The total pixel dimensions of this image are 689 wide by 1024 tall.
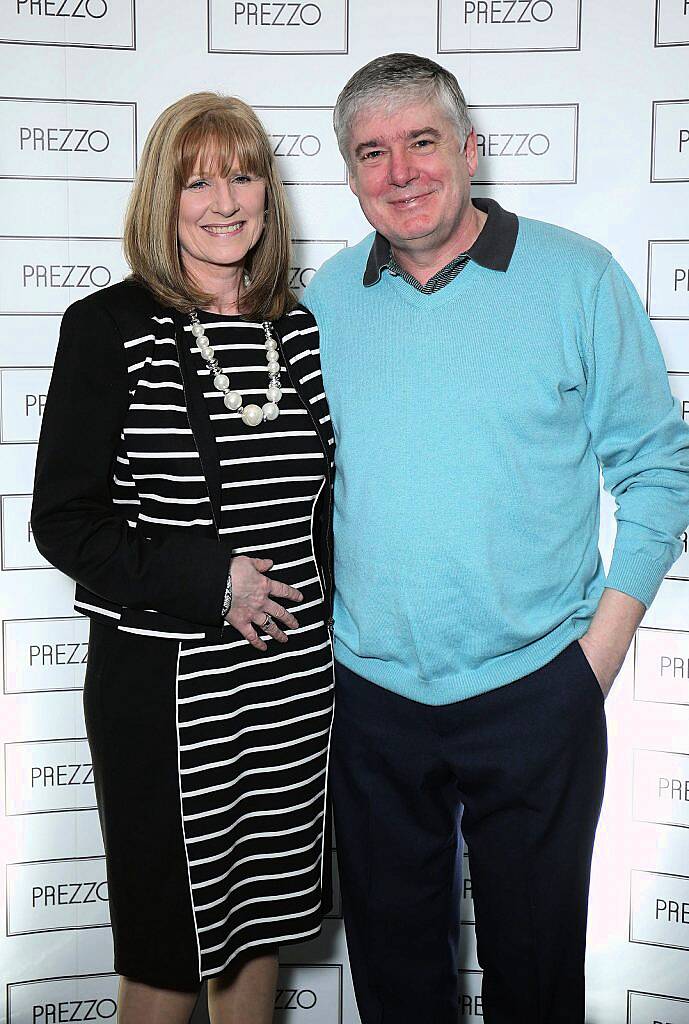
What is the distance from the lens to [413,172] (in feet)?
4.65

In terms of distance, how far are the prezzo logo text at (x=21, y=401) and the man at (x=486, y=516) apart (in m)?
0.66

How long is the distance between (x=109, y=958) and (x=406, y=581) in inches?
46.9

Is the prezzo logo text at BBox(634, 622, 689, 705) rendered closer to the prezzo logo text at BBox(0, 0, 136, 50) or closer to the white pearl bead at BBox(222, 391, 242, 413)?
the white pearl bead at BBox(222, 391, 242, 413)

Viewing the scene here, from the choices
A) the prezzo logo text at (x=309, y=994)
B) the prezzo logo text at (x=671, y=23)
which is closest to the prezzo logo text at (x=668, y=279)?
the prezzo logo text at (x=671, y=23)

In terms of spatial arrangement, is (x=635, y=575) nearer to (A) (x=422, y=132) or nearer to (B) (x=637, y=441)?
(B) (x=637, y=441)

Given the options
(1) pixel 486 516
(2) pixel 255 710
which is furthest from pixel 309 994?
(1) pixel 486 516

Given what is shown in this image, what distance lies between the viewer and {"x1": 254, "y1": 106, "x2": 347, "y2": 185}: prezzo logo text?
1901 millimetres

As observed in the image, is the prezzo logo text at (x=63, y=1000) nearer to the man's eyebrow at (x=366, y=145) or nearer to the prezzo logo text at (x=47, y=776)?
the prezzo logo text at (x=47, y=776)

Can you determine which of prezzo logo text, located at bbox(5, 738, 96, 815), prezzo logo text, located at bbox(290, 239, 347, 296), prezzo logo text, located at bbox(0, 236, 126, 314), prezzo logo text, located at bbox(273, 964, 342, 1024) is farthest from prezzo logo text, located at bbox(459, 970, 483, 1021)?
prezzo logo text, located at bbox(0, 236, 126, 314)

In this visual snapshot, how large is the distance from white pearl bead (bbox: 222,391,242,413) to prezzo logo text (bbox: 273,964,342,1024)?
129 centimetres

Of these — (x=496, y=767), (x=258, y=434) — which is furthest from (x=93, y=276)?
(x=496, y=767)

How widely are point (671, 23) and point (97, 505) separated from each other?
1.34 m

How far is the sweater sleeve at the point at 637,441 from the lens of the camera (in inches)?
57.3

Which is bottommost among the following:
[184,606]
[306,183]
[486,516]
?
[184,606]
